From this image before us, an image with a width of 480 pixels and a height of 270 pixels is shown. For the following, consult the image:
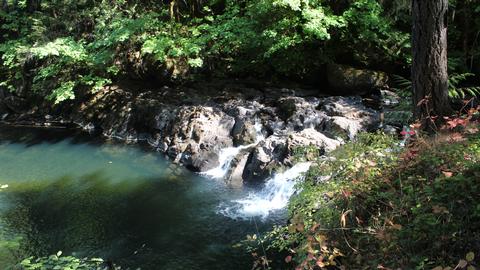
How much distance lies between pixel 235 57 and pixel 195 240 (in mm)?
11664

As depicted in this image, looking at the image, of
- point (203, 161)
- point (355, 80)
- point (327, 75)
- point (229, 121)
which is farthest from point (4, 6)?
point (355, 80)

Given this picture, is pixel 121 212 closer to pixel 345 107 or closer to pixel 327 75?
pixel 345 107

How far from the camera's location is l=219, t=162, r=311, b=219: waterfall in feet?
34.6

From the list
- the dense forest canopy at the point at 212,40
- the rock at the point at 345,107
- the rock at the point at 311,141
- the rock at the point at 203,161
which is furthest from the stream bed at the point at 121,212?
the rock at the point at 345,107

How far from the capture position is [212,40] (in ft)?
57.9

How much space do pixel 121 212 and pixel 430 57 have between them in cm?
Result: 831

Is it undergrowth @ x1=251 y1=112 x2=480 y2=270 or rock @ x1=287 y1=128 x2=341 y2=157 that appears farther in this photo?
rock @ x1=287 y1=128 x2=341 y2=157

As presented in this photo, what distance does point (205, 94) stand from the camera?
1812 centimetres

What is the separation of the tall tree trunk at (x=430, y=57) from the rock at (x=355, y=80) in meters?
10.00

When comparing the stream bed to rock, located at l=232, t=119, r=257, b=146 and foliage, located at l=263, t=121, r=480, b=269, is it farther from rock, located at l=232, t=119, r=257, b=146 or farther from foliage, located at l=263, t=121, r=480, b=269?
foliage, located at l=263, t=121, r=480, b=269

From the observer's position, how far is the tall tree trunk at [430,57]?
6.09 m

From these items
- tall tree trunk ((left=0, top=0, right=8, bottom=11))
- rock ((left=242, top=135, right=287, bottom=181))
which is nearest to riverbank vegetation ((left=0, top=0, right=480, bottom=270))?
tall tree trunk ((left=0, top=0, right=8, bottom=11))

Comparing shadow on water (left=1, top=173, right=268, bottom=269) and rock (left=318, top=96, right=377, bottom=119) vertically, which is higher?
rock (left=318, top=96, right=377, bottom=119)

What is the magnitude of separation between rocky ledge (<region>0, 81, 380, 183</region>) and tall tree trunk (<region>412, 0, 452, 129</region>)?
16.5 ft
